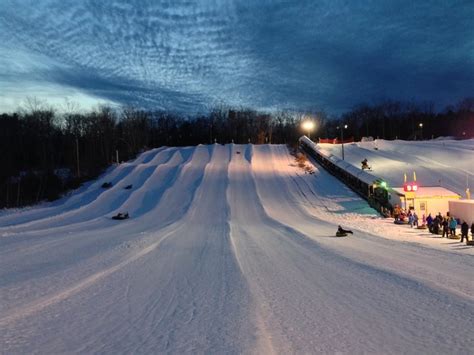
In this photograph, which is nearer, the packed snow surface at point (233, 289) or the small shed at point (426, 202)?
the packed snow surface at point (233, 289)

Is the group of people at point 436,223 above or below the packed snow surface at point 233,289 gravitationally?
below

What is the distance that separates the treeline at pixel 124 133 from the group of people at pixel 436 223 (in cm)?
2869

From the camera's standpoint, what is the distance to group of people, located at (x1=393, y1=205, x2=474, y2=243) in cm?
1973

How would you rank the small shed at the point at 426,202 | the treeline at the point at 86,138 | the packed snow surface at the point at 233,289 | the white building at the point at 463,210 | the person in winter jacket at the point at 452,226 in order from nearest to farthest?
the packed snow surface at the point at 233,289
the person in winter jacket at the point at 452,226
the white building at the point at 463,210
the small shed at the point at 426,202
the treeline at the point at 86,138

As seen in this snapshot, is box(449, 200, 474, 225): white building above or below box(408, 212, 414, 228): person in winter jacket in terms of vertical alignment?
above

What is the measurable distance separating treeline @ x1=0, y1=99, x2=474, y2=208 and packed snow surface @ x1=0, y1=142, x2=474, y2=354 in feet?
85.2

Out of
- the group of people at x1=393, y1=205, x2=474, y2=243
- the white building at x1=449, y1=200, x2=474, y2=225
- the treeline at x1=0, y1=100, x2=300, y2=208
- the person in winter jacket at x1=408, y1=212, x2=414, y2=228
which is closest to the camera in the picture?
the group of people at x1=393, y1=205, x2=474, y2=243

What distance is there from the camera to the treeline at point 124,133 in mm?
50506

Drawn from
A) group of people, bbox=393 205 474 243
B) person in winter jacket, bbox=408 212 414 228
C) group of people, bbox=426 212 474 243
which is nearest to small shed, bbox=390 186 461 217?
group of people, bbox=393 205 474 243

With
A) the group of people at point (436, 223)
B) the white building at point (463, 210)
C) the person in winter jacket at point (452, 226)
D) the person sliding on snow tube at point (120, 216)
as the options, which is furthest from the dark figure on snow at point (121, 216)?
the white building at point (463, 210)

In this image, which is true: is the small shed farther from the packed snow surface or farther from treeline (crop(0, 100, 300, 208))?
treeline (crop(0, 100, 300, 208))

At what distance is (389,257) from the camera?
13.8 meters

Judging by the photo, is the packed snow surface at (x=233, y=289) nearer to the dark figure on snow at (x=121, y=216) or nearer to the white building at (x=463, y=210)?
the dark figure on snow at (x=121, y=216)

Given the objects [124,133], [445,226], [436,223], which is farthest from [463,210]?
[124,133]
